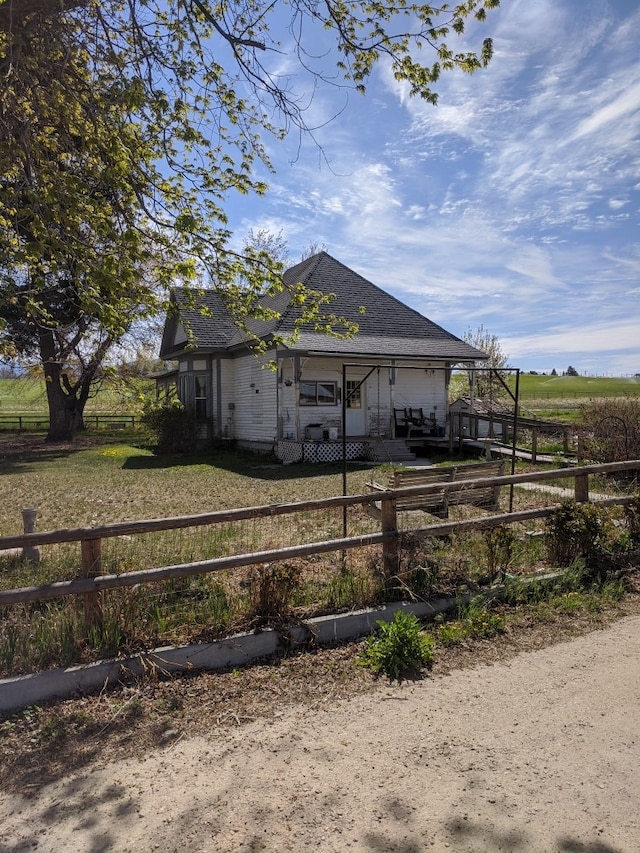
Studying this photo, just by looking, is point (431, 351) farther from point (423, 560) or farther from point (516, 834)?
point (516, 834)

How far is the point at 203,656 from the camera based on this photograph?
3.94m

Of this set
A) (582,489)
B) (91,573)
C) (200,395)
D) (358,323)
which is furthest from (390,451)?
(91,573)

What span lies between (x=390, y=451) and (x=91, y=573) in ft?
44.7

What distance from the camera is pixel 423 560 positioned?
5039mm

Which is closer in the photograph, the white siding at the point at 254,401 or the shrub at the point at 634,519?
the shrub at the point at 634,519

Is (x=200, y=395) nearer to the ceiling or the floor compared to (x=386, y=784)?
nearer to the ceiling

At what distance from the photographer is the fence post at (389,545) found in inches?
194

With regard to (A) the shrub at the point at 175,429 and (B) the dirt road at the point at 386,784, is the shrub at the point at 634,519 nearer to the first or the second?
(B) the dirt road at the point at 386,784

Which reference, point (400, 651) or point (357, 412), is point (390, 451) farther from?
point (400, 651)

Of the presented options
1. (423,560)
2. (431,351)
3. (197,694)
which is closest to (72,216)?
(197,694)

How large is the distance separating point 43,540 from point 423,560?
3138 mm

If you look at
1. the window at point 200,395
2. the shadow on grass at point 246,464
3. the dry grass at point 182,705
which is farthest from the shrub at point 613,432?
the window at point 200,395

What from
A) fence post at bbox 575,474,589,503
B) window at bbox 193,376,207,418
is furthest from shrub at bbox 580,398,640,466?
Answer: window at bbox 193,376,207,418

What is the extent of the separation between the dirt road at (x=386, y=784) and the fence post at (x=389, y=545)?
1.36m
